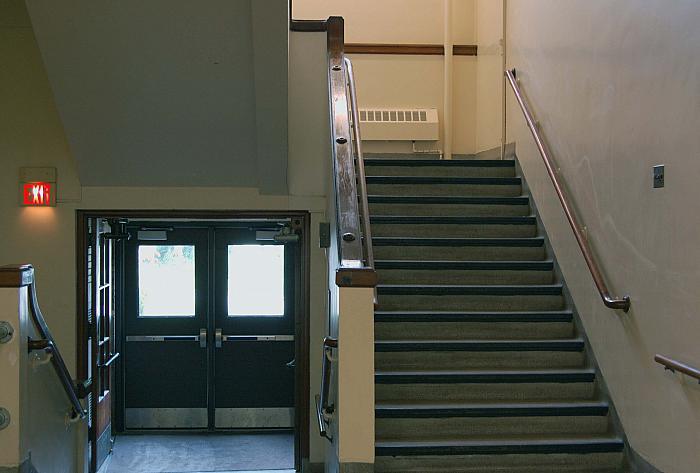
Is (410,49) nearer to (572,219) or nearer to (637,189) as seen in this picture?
(572,219)

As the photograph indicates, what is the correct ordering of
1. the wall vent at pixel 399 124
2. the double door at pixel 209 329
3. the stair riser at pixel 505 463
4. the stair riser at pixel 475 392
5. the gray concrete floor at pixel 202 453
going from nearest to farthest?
the stair riser at pixel 505 463 → the stair riser at pixel 475 392 → the gray concrete floor at pixel 202 453 → the wall vent at pixel 399 124 → the double door at pixel 209 329

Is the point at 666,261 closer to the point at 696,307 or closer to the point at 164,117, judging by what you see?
the point at 696,307

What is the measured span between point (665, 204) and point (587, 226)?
1.05 meters

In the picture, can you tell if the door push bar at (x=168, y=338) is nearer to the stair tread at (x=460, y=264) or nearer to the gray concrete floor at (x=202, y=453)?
the gray concrete floor at (x=202, y=453)

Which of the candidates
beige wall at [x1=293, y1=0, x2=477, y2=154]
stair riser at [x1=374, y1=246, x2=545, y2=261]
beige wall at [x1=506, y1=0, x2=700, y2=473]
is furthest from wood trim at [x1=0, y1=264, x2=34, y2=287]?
beige wall at [x1=293, y1=0, x2=477, y2=154]

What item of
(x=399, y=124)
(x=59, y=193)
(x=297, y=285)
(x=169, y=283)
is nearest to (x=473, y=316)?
(x=297, y=285)

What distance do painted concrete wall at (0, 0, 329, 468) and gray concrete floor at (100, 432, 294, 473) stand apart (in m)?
1.61

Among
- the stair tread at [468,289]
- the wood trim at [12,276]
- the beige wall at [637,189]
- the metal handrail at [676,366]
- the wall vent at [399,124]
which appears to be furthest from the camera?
the wall vent at [399,124]

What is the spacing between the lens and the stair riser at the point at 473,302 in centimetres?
503

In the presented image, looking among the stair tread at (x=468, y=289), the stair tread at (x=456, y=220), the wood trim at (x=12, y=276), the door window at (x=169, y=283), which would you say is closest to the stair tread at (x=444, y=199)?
the stair tread at (x=456, y=220)

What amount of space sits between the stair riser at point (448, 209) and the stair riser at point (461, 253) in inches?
16.3

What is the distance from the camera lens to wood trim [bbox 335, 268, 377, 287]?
11.4 ft

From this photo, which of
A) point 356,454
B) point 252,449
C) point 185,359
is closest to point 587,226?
point 356,454

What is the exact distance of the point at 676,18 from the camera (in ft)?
11.5
